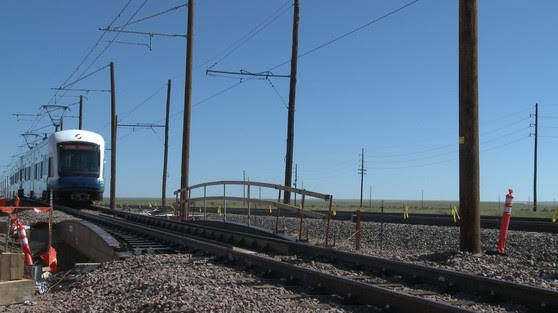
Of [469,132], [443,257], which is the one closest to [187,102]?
[469,132]

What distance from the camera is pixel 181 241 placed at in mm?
15391

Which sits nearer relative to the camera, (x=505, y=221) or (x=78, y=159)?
(x=505, y=221)

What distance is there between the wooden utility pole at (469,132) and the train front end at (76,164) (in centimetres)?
2351

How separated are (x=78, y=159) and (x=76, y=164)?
260 millimetres

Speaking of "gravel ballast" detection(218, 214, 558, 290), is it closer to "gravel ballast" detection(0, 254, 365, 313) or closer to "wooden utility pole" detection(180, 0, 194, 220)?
"gravel ballast" detection(0, 254, 365, 313)

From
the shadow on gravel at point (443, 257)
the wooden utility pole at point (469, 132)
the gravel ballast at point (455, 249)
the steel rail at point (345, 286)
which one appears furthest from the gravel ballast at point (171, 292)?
the wooden utility pole at point (469, 132)

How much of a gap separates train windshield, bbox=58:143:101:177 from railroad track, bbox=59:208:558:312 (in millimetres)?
19097

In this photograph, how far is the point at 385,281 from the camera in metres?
→ 9.74

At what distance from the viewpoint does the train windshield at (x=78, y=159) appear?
105 ft

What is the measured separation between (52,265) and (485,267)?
34.0ft

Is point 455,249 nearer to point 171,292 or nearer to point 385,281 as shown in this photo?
point 385,281

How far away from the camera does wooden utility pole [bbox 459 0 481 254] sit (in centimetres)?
1277

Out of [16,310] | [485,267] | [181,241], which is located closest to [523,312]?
[485,267]

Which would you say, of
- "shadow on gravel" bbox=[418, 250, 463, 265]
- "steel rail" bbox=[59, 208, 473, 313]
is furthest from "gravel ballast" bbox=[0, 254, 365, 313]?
"shadow on gravel" bbox=[418, 250, 463, 265]
